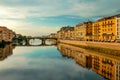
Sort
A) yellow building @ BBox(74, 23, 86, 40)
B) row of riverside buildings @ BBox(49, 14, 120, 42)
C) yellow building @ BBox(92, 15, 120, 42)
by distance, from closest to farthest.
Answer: yellow building @ BBox(92, 15, 120, 42)
row of riverside buildings @ BBox(49, 14, 120, 42)
yellow building @ BBox(74, 23, 86, 40)

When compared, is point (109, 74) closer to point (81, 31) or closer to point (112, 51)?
point (112, 51)

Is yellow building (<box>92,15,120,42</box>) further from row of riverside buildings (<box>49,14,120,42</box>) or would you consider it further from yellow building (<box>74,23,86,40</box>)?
yellow building (<box>74,23,86,40</box>)

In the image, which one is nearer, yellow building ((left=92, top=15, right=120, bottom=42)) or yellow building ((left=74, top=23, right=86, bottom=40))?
yellow building ((left=92, top=15, right=120, bottom=42))

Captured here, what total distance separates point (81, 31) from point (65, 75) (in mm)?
109320

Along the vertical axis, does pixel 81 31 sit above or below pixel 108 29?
below

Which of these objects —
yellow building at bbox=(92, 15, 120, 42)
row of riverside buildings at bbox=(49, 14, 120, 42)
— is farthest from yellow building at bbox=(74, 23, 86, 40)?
yellow building at bbox=(92, 15, 120, 42)

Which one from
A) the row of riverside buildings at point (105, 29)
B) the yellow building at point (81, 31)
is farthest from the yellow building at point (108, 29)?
the yellow building at point (81, 31)

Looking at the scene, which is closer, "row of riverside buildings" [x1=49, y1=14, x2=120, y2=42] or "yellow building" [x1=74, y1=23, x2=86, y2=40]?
"row of riverside buildings" [x1=49, y1=14, x2=120, y2=42]

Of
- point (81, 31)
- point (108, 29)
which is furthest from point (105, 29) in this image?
point (81, 31)

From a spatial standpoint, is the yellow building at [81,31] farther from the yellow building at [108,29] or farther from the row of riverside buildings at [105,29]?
the yellow building at [108,29]

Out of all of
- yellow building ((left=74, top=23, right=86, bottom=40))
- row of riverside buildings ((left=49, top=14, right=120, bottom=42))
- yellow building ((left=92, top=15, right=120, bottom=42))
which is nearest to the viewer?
yellow building ((left=92, top=15, right=120, bottom=42))


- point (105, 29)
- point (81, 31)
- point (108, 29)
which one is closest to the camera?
point (108, 29)

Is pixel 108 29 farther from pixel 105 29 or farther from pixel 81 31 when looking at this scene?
pixel 81 31

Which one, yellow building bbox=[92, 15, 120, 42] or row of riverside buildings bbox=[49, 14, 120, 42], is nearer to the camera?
yellow building bbox=[92, 15, 120, 42]
